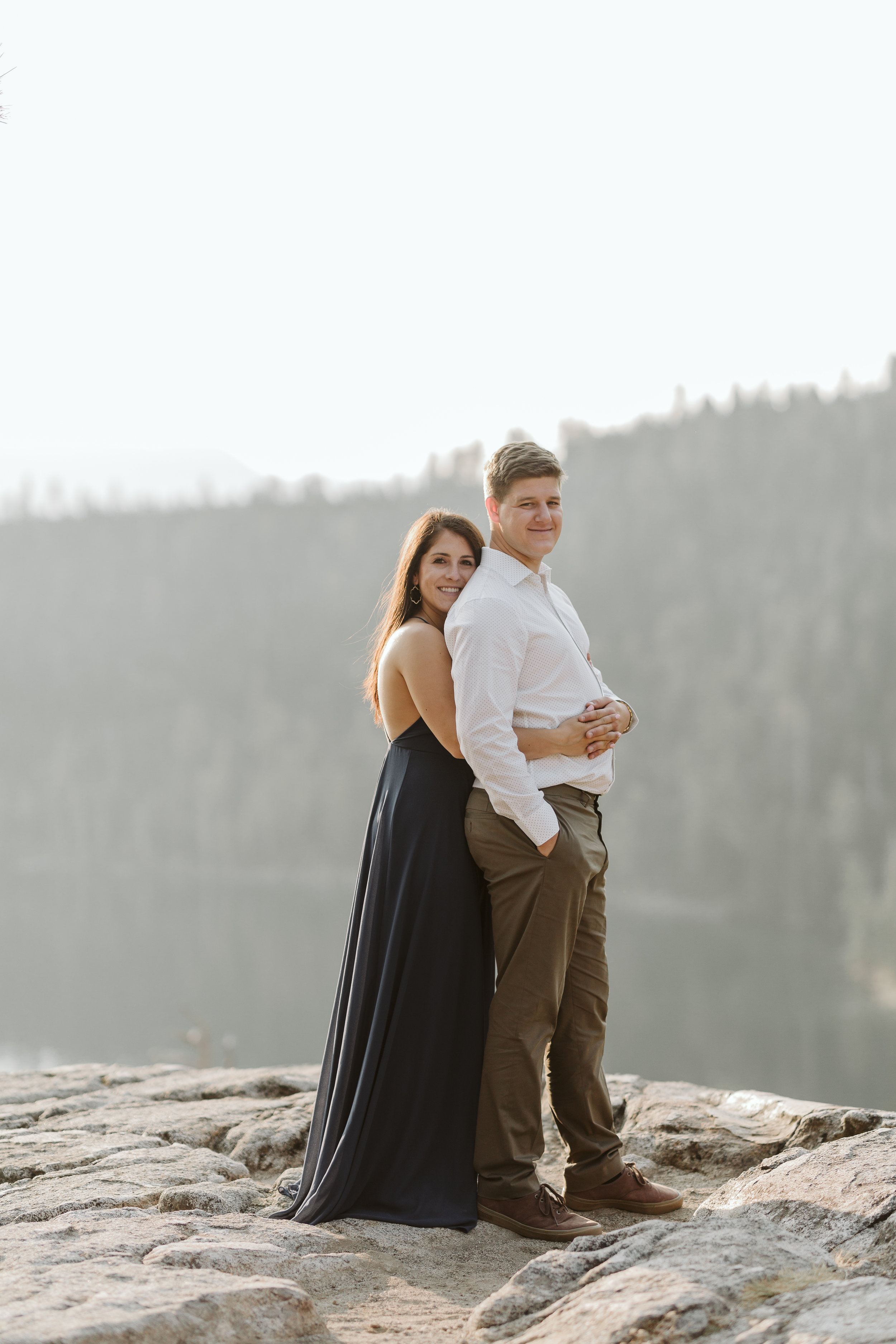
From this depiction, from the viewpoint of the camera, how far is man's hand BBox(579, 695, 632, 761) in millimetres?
2521

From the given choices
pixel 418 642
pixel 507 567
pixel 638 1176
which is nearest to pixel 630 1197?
pixel 638 1176

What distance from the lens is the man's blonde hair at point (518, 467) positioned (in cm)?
257

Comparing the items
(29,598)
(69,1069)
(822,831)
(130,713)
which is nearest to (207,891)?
(130,713)

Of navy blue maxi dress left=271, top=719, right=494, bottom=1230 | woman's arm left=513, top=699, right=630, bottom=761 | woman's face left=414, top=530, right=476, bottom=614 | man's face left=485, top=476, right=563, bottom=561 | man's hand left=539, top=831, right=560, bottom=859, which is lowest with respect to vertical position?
navy blue maxi dress left=271, top=719, right=494, bottom=1230

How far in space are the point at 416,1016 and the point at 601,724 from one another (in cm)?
81

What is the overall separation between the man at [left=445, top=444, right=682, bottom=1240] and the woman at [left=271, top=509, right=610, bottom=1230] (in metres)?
0.06

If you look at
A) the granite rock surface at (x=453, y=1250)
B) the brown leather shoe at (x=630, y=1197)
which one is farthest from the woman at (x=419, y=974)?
the brown leather shoe at (x=630, y=1197)

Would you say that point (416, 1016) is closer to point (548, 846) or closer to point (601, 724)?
point (548, 846)

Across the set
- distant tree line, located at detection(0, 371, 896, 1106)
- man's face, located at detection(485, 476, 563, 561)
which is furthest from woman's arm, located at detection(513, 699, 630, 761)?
distant tree line, located at detection(0, 371, 896, 1106)

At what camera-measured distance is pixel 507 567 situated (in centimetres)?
259

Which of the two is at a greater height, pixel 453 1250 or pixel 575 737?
pixel 575 737

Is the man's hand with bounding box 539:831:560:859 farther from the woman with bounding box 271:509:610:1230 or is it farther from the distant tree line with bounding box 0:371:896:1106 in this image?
the distant tree line with bounding box 0:371:896:1106

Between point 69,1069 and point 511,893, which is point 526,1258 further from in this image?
point 69,1069

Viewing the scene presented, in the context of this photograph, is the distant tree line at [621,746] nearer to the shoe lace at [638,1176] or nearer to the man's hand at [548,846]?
the shoe lace at [638,1176]
